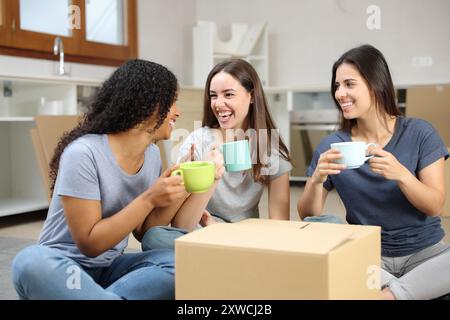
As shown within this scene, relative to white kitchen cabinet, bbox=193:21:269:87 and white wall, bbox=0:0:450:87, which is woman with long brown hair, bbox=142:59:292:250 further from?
white kitchen cabinet, bbox=193:21:269:87

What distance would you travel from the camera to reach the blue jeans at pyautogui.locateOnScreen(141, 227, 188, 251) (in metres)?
→ 1.39

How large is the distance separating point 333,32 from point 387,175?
3635 mm

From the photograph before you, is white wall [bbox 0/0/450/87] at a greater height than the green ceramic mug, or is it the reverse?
white wall [bbox 0/0/450/87]

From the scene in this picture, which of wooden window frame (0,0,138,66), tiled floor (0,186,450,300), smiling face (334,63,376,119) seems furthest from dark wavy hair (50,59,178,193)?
wooden window frame (0,0,138,66)

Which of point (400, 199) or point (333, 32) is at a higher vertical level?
point (333, 32)

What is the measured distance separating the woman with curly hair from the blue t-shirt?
493 millimetres

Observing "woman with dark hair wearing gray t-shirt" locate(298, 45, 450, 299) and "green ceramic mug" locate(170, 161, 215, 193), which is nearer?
"green ceramic mug" locate(170, 161, 215, 193)

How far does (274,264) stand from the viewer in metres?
0.94

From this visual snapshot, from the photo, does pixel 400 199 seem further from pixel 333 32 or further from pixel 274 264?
pixel 333 32

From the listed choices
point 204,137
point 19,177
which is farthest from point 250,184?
point 19,177

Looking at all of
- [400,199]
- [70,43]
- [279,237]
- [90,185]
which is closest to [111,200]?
[90,185]

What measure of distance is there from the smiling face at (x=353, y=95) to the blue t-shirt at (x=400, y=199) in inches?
4.7

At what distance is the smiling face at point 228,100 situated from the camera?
1.77m

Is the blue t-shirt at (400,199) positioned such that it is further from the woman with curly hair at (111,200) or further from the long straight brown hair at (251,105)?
the woman with curly hair at (111,200)
